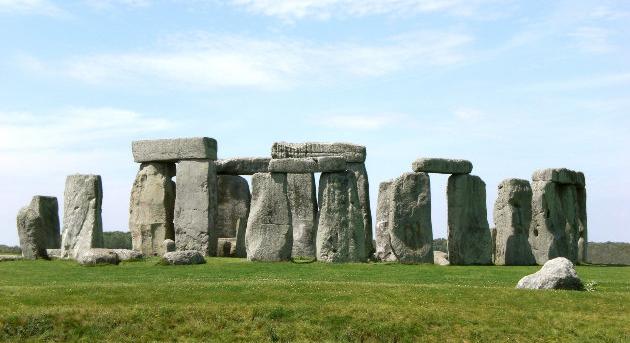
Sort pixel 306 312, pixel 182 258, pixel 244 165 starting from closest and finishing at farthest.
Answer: pixel 306 312
pixel 182 258
pixel 244 165

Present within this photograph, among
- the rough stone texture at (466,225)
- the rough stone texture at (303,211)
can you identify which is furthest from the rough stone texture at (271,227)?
the rough stone texture at (466,225)

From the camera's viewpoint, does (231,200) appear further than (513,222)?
Yes

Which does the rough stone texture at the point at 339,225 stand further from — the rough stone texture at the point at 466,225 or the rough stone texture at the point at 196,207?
the rough stone texture at the point at 196,207

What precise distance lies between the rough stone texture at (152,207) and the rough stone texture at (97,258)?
23.2 ft

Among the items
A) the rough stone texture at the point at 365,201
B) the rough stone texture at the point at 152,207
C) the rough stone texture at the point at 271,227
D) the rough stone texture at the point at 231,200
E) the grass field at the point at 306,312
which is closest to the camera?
the grass field at the point at 306,312

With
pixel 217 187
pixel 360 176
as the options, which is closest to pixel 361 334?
pixel 360 176

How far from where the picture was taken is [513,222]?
123 ft

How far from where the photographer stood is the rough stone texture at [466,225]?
36.5 meters

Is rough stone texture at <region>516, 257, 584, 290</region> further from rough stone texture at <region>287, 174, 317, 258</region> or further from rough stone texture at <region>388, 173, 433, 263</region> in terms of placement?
rough stone texture at <region>287, 174, 317, 258</region>

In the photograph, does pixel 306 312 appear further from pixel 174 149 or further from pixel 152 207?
pixel 152 207

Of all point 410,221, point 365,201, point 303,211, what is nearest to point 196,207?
point 303,211

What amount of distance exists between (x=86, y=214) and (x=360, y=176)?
31.2ft

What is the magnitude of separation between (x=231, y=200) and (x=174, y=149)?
420cm

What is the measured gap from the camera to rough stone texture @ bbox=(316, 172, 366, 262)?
3334 centimetres
